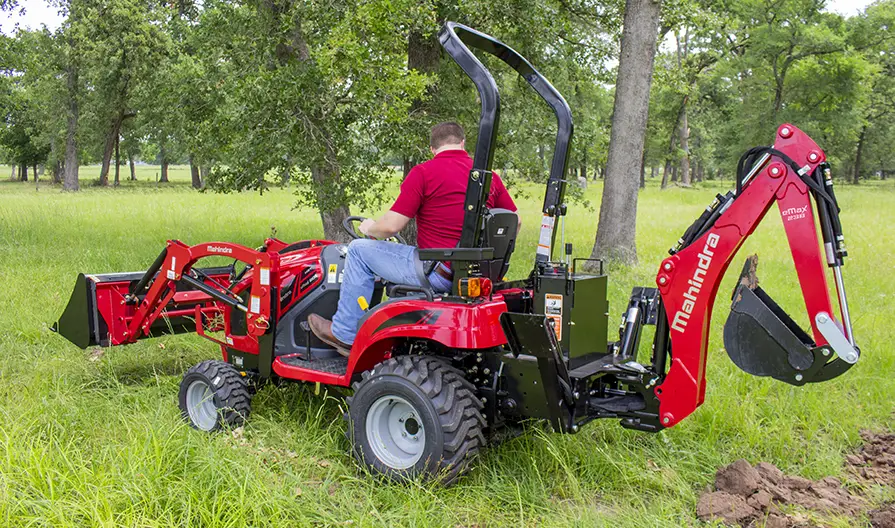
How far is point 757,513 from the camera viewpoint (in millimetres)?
3477

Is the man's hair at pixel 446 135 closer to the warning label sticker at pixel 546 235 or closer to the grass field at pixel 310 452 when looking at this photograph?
the warning label sticker at pixel 546 235

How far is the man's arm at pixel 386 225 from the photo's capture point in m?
3.97

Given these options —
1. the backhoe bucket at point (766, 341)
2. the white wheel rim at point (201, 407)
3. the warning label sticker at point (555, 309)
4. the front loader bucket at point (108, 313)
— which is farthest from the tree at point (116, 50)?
the backhoe bucket at point (766, 341)

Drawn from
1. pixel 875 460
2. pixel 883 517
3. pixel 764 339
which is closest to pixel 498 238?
pixel 764 339

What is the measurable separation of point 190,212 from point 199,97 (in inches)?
290

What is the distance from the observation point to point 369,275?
435 centimetres

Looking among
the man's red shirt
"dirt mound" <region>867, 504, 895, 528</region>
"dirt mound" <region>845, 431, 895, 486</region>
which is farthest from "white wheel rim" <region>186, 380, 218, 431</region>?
"dirt mound" <region>845, 431, 895, 486</region>

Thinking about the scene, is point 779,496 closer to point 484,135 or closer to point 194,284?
point 484,135

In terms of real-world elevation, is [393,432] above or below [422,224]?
below

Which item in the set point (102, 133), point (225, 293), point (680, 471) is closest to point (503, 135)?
point (225, 293)

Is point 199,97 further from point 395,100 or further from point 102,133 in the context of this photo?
point 102,133

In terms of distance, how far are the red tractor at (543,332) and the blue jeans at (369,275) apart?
3.0 inches

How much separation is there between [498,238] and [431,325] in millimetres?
621

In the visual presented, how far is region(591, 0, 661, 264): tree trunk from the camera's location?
1030 cm
